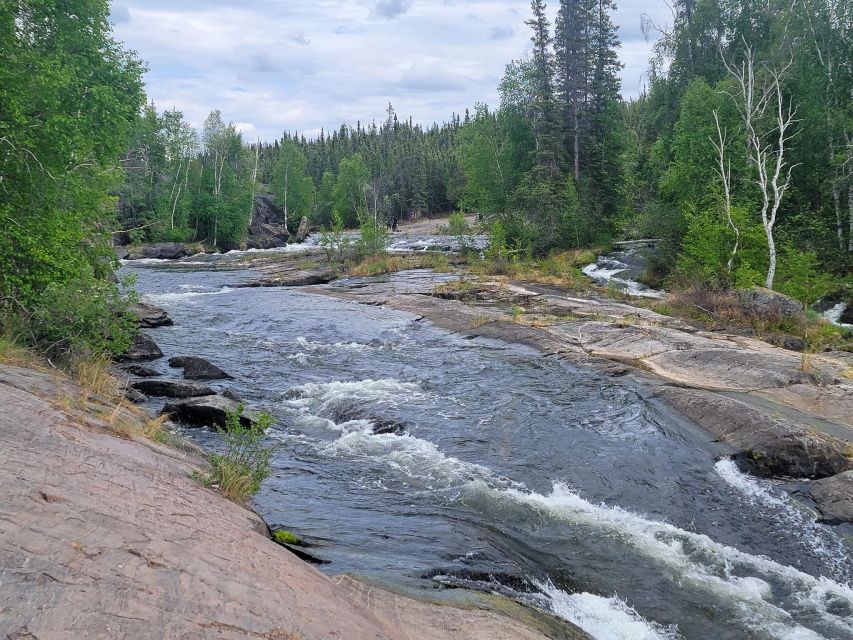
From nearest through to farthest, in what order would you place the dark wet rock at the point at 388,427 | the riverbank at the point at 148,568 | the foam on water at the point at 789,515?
the riverbank at the point at 148,568
the foam on water at the point at 789,515
the dark wet rock at the point at 388,427

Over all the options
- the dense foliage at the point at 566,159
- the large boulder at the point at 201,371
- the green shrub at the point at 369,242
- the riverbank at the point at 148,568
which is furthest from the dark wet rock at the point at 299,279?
the riverbank at the point at 148,568

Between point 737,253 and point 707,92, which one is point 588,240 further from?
point 737,253

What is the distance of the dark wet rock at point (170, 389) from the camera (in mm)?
12484

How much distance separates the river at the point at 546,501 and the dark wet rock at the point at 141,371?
1.86m

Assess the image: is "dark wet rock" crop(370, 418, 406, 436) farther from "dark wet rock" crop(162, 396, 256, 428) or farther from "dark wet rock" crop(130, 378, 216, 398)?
"dark wet rock" crop(130, 378, 216, 398)

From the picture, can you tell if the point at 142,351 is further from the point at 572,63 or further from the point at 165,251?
the point at 165,251

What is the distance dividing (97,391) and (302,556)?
212 inches

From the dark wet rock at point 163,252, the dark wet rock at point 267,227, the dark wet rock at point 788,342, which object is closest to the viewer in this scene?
the dark wet rock at point 788,342

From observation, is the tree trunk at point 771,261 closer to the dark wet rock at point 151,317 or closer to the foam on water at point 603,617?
the foam on water at point 603,617

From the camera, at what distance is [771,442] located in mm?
9664

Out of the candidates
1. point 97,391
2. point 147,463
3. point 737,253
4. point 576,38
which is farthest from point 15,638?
point 576,38

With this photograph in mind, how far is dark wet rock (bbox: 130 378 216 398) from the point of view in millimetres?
12484

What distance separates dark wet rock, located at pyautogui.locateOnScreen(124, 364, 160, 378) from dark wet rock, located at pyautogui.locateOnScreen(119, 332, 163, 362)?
1166 mm

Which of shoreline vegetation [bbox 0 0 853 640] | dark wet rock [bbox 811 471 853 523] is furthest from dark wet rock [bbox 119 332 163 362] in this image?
Result: dark wet rock [bbox 811 471 853 523]
